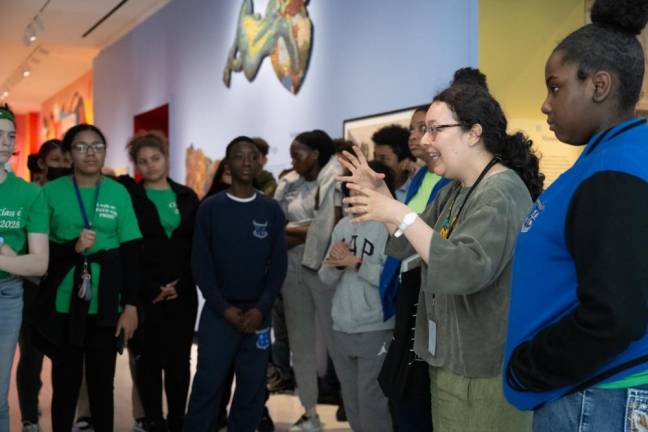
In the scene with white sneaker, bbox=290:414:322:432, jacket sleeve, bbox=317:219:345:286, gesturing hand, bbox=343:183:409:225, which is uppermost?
gesturing hand, bbox=343:183:409:225

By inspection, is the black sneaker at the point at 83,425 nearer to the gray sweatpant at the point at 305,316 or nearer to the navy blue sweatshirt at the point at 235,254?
the gray sweatpant at the point at 305,316

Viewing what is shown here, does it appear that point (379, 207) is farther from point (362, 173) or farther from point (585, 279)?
point (585, 279)

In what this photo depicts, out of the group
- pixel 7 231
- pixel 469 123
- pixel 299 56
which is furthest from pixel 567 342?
pixel 299 56

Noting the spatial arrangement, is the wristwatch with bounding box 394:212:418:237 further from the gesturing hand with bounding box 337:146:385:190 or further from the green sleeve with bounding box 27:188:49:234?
the green sleeve with bounding box 27:188:49:234

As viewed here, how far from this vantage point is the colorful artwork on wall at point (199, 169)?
808cm

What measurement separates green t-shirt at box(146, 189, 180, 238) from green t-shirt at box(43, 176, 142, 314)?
0.42 meters

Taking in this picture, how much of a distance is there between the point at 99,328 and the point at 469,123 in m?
2.25

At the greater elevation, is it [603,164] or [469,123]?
[469,123]

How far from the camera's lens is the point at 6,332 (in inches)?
120

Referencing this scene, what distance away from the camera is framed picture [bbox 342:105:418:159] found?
495 centimetres

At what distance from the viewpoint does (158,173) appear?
→ 4.18m

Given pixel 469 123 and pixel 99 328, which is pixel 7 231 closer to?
pixel 99 328

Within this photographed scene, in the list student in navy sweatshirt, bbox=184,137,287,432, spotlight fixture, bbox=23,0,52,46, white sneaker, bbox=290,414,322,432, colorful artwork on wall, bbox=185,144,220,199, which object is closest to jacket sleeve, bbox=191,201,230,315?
student in navy sweatshirt, bbox=184,137,287,432

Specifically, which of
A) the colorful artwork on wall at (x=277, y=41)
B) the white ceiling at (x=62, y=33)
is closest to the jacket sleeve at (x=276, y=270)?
the colorful artwork on wall at (x=277, y=41)
